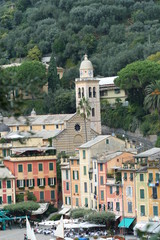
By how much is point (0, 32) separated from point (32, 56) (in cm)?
1721

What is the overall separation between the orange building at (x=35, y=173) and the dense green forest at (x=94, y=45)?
1236cm

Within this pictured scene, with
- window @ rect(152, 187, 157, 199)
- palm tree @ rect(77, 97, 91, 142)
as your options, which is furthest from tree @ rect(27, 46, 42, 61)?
window @ rect(152, 187, 157, 199)

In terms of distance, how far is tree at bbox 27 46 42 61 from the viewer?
129 metres

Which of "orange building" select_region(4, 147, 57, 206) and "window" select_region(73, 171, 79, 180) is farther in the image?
"orange building" select_region(4, 147, 57, 206)

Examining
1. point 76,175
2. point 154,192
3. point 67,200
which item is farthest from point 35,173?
point 154,192

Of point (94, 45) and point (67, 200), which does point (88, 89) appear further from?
point (94, 45)

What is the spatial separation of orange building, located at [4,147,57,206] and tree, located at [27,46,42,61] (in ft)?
153

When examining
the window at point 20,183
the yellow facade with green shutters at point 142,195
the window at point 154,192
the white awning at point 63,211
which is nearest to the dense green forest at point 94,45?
the window at point 20,183

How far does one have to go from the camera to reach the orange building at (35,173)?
8256 centimetres

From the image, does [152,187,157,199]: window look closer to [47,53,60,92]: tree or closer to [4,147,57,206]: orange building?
[4,147,57,206]: orange building

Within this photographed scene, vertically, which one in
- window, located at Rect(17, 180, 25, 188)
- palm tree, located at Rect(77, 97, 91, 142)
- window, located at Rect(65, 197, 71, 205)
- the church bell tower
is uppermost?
the church bell tower

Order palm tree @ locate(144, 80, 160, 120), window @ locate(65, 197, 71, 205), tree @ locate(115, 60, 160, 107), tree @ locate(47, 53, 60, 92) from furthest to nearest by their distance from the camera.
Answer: tree @ locate(47, 53, 60, 92), tree @ locate(115, 60, 160, 107), palm tree @ locate(144, 80, 160, 120), window @ locate(65, 197, 71, 205)

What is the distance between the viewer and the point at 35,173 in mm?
83062

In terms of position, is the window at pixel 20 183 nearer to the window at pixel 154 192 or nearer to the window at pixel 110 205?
the window at pixel 110 205
